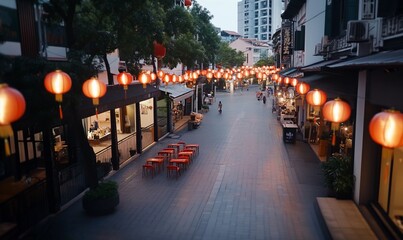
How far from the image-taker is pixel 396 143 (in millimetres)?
5129

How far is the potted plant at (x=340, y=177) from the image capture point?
1091 cm

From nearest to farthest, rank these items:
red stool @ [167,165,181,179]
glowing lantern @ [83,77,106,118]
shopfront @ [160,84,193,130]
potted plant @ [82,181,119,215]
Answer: glowing lantern @ [83,77,106,118] → potted plant @ [82,181,119,215] → red stool @ [167,165,181,179] → shopfront @ [160,84,193,130]

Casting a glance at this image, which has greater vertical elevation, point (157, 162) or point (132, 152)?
point (157, 162)

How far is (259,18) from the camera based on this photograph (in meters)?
119

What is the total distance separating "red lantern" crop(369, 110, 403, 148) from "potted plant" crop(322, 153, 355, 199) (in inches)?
242

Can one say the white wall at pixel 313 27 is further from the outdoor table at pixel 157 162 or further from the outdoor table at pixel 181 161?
the outdoor table at pixel 157 162

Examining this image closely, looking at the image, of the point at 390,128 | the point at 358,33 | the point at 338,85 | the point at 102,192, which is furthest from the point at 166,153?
the point at 390,128

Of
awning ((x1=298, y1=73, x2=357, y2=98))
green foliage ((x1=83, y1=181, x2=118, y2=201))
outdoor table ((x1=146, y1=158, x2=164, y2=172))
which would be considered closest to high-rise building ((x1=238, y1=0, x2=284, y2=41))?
outdoor table ((x1=146, y1=158, x2=164, y2=172))

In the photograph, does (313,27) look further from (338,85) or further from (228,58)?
(228,58)

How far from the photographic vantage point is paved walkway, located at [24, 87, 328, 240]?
9.72 meters

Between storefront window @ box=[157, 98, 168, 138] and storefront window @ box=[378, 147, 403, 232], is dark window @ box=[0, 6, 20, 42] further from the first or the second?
storefront window @ box=[157, 98, 168, 138]

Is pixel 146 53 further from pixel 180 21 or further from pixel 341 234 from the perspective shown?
pixel 341 234

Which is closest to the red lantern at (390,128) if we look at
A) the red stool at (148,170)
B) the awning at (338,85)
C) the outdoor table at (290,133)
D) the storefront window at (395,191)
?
the storefront window at (395,191)

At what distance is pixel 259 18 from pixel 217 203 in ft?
377
